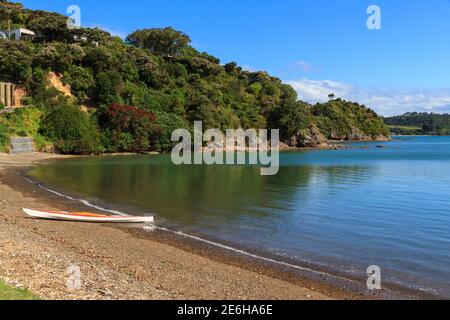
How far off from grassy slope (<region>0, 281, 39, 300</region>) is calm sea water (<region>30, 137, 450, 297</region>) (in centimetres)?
945

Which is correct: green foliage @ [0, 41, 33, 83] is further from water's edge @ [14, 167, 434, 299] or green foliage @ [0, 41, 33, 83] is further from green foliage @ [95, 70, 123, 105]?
water's edge @ [14, 167, 434, 299]

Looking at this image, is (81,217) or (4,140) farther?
(4,140)

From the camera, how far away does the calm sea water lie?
54.1ft

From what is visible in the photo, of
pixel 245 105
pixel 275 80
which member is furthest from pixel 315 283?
pixel 275 80

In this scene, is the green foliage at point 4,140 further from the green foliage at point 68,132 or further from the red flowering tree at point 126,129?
the red flowering tree at point 126,129

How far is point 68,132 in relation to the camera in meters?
77.9

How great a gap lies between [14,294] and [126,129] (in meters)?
78.9

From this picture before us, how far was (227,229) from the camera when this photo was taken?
21250 mm

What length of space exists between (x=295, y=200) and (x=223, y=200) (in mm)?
4866

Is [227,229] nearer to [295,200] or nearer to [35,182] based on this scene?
[295,200]

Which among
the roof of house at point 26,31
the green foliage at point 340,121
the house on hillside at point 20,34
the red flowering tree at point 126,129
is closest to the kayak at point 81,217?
the red flowering tree at point 126,129

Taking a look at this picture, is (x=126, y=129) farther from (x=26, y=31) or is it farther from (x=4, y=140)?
(x=26, y=31)

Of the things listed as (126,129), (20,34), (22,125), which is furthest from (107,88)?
(20,34)

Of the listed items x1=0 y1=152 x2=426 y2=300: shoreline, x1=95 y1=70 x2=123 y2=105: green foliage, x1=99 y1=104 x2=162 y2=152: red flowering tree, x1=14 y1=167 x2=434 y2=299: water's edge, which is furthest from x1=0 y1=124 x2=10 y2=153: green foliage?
x1=14 y1=167 x2=434 y2=299: water's edge
